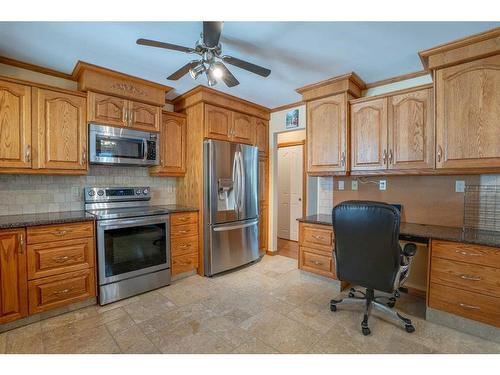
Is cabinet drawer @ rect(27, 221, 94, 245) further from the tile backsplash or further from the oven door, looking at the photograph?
the tile backsplash

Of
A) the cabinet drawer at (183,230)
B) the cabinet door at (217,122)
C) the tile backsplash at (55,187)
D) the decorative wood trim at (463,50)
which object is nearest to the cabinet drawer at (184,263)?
the cabinet drawer at (183,230)

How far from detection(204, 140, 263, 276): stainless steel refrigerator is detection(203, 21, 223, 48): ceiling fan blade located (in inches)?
54.4

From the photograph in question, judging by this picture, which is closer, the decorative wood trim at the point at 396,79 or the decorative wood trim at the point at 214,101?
the decorative wood trim at the point at 396,79

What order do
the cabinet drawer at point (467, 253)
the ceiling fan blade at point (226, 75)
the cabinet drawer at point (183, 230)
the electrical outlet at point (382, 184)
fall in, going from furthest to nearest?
the cabinet drawer at point (183, 230)
the electrical outlet at point (382, 184)
the ceiling fan blade at point (226, 75)
the cabinet drawer at point (467, 253)

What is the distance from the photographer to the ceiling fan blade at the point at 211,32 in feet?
4.94

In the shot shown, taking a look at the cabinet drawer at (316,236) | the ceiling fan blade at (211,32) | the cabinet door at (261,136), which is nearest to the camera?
the ceiling fan blade at (211,32)

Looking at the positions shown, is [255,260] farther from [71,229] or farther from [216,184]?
[71,229]

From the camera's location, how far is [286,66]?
Result: 2.42 meters

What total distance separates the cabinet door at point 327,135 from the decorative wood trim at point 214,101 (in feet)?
2.99

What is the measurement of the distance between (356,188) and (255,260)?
172cm

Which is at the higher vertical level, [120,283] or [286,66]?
[286,66]

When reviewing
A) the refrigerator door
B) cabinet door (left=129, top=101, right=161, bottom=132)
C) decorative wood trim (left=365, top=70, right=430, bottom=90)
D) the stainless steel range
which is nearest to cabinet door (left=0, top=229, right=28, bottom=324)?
the stainless steel range

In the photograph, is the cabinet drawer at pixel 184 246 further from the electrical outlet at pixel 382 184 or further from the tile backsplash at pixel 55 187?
the electrical outlet at pixel 382 184

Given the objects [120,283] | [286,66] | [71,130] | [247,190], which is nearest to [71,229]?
[120,283]
